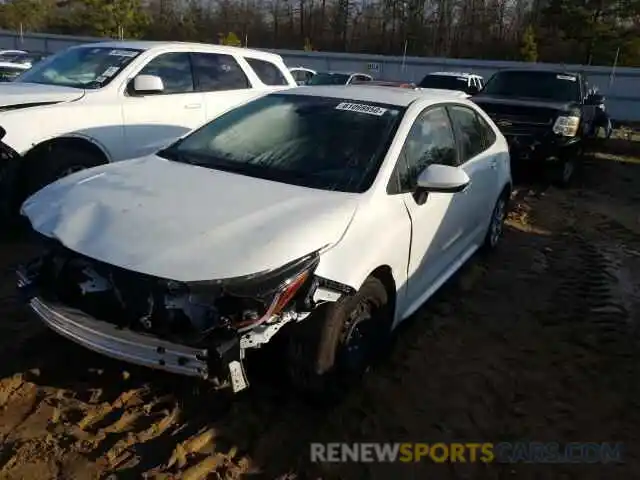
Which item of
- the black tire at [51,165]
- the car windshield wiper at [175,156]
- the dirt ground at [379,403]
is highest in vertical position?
the car windshield wiper at [175,156]

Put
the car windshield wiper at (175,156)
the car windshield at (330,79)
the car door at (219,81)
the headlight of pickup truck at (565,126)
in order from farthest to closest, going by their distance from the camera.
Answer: the car windshield at (330,79) < the headlight of pickup truck at (565,126) < the car door at (219,81) < the car windshield wiper at (175,156)

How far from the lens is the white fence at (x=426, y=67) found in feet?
80.4

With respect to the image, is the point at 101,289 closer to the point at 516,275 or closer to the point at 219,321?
the point at 219,321

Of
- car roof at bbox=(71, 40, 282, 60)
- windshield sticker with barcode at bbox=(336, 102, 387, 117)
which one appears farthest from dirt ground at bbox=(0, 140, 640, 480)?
car roof at bbox=(71, 40, 282, 60)

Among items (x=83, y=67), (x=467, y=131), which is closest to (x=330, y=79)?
(x=83, y=67)

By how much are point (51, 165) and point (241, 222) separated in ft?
10.4

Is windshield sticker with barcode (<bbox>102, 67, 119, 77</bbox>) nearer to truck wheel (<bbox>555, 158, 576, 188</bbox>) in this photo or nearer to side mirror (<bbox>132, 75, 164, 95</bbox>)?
side mirror (<bbox>132, 75, 164, 95</bbox>)

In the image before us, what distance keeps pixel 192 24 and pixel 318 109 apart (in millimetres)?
54269

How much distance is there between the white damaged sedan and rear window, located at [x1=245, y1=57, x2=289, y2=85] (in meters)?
3.38

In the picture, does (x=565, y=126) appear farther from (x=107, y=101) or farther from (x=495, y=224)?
(x=107, y=101)

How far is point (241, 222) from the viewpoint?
276 cm

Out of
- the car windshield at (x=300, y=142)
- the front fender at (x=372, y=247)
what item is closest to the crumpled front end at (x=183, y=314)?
the front fender at (x=372, y=247)

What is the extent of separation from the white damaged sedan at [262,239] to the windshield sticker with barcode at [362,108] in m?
0.01

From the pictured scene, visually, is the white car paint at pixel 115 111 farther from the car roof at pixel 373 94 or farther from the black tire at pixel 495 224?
the black tire at pixel 495 224
